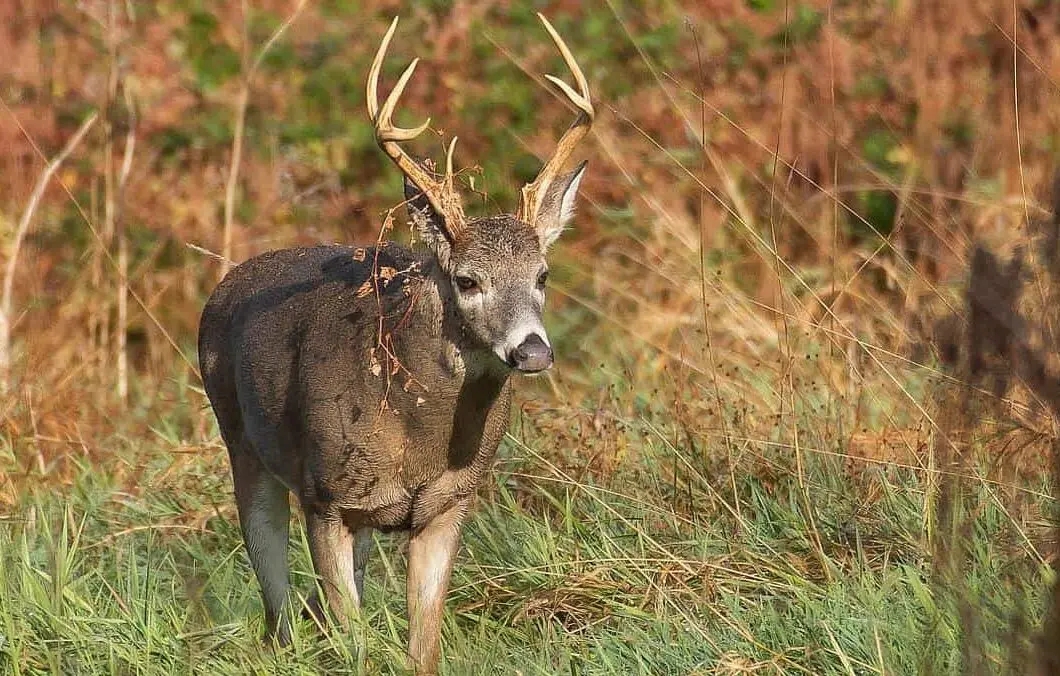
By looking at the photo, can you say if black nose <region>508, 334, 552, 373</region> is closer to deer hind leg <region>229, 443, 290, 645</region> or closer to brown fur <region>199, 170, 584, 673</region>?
brown fur <region>199, 170, 584, 673</region>

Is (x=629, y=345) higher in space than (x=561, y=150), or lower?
lower

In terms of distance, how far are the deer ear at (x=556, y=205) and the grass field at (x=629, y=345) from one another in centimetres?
35

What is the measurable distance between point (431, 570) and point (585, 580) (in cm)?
44

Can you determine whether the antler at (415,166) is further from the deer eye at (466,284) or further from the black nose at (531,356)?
the black nose at (531,356)

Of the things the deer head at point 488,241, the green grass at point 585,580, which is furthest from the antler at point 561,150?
the green grass at point 585,580

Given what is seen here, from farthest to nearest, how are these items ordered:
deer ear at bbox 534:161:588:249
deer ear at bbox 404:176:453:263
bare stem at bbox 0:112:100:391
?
1. bare stem at bbox 0:112:100:391
2. deer ear at bbox 534:161:588:249
3. deer ear at bbox 404:176:453:263

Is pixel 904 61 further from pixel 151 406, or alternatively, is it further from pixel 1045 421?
pixel 1045 421

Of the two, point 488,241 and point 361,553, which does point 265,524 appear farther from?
point 488,241

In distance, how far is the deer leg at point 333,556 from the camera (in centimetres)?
501

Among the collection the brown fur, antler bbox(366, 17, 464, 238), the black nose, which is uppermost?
antler bbox(366, 17, 464, 238)

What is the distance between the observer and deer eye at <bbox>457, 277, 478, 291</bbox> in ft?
16.1

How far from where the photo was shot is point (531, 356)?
14.9 ft

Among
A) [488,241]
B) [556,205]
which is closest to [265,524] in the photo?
[488,241]

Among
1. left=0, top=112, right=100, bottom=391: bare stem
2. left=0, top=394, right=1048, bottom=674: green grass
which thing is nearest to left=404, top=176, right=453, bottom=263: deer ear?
left=0, top=394, right=1048, bottom=674: green grass
